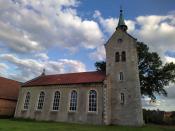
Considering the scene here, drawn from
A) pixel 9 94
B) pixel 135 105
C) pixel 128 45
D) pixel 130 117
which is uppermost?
pixel 128 45

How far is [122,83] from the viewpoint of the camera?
2930 cm

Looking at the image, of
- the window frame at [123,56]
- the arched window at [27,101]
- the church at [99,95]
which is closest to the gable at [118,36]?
the church at [99,95]

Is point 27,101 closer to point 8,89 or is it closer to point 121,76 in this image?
point 8,89

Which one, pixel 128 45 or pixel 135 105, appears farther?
pixel 128 45

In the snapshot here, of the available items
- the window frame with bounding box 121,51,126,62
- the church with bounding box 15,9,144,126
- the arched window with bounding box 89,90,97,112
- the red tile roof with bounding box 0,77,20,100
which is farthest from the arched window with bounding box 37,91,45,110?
the window frame with bounding box 121,51,126,62

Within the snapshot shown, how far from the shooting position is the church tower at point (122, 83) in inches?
1069

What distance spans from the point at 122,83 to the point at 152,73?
37.7ft

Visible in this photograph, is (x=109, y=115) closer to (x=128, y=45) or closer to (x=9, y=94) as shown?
(x=128, y=45)

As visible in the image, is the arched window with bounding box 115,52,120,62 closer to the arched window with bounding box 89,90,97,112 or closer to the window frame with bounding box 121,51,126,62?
the window frame with bounding box 121,51,126,62

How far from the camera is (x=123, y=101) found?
92.5 ft

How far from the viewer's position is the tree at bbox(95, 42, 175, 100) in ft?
118

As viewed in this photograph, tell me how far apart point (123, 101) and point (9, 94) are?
2390 cm

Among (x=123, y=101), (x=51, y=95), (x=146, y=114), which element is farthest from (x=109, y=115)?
(x=146, y=114)

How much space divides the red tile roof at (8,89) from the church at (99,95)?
12.1 feet
